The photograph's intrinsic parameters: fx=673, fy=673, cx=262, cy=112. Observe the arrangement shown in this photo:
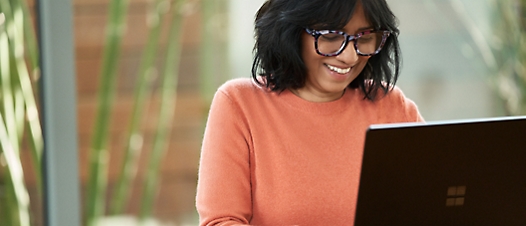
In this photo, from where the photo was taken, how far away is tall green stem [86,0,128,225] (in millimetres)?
2391

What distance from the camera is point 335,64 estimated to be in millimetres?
1542

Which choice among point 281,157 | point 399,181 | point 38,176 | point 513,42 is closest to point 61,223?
point 38,176

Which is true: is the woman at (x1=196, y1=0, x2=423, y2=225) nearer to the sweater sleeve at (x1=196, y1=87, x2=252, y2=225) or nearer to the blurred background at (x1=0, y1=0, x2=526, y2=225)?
the sweater sleeve at (x1=196, y1=87, x2=252, y2=225)

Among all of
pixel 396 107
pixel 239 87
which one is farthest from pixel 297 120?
pixel 396 107

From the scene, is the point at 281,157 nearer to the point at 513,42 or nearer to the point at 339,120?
the point at 339,120

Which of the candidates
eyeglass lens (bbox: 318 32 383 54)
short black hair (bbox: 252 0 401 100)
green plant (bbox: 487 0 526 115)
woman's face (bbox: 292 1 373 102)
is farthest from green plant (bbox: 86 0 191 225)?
green plant (bbox: 487 0 526 115)

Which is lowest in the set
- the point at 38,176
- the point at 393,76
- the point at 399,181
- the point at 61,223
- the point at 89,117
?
the point at 61,223

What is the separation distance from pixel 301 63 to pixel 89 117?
1.09m

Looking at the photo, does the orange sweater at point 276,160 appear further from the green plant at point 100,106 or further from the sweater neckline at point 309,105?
the green plant at point 100,106

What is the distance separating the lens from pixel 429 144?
105cm

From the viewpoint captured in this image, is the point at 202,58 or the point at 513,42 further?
the point at 513,42

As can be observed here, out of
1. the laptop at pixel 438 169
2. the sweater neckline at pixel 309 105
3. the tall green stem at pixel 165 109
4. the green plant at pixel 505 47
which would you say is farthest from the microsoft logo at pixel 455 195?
the green plant at pixel 505 47

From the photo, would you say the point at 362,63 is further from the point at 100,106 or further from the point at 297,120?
the point at 100,106

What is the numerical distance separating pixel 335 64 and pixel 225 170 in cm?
35
